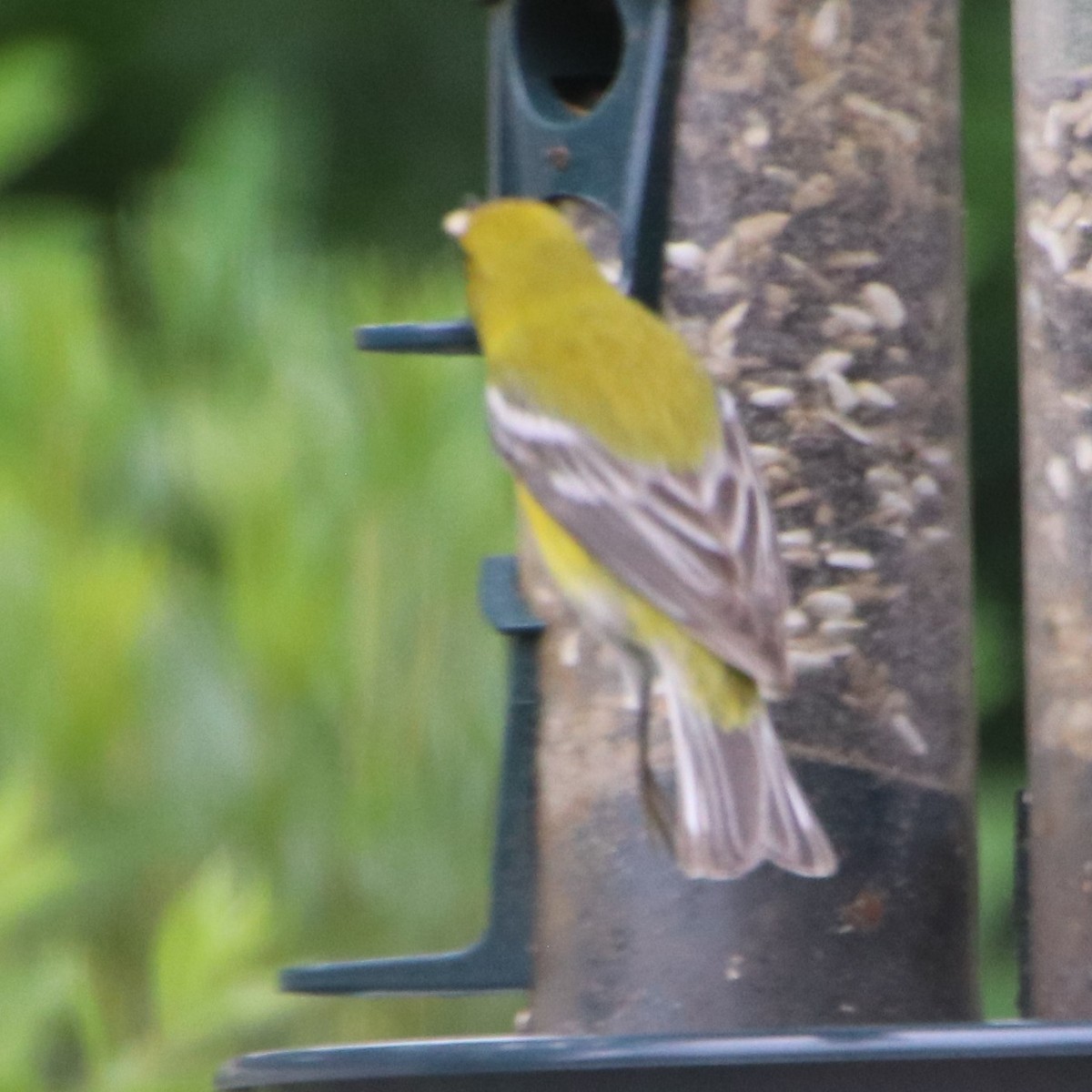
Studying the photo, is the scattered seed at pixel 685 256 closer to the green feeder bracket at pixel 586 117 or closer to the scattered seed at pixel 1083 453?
the green feeder bracket at pixel 586 117

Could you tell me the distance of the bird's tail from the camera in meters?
3.72

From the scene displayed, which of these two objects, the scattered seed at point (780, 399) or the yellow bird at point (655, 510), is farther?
the scattered seed at point (780, 399)

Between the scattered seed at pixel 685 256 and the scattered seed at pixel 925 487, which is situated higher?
the scattered seed at pixel 685 256

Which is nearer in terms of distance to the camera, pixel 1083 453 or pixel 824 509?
pixel 1083 453

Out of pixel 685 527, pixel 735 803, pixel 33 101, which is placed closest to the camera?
pixel 735 803

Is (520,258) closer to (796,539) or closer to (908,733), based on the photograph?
(796,539)

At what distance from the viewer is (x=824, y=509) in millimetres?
4184

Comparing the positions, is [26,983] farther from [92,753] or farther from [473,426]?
[473,426]

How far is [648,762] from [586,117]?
37.4 inches

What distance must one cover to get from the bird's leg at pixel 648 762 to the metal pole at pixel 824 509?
4cm

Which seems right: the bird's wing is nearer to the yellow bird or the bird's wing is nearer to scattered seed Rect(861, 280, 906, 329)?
the yellow bird

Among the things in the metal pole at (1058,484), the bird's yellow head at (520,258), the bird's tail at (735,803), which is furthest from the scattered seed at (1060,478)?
the bird's yellow head at (520,258)

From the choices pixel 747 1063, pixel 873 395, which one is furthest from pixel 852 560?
pixel 747 1063

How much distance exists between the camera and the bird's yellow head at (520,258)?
13.9ft
